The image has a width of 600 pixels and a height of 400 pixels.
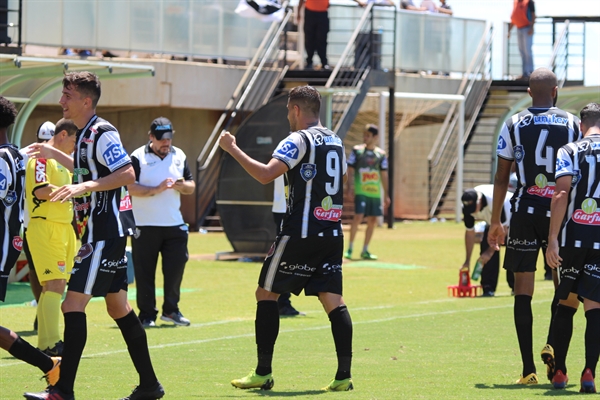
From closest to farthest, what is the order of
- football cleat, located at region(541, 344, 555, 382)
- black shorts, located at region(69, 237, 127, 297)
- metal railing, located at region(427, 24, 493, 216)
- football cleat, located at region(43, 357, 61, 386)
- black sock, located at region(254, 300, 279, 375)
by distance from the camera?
black shorts, located at region(69, 237, 127, 297)
football cleat, located at region(43, 357, 61, 386)
black sock, located at region(254, 300, 279, 375)
football cleat, located at region(541, 344, 555, 382)
metal railing, located at region(427, 24, 493, 216)

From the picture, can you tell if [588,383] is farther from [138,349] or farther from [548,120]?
[138,349]

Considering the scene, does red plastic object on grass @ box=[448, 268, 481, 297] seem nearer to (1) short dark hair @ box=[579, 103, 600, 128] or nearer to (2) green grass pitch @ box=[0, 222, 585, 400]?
(2) green grass pitch @ box=[0, 222, 585, 400]

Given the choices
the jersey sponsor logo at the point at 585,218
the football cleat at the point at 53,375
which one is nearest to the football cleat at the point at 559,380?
the jersey sponsor logo at the point at 585,218

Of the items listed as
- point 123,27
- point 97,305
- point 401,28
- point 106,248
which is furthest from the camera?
point 401,28

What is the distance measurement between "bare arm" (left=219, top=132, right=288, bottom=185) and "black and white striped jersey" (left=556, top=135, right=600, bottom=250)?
6.15 feet

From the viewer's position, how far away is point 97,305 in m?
13.2

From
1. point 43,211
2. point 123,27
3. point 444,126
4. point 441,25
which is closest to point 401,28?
point 441,25

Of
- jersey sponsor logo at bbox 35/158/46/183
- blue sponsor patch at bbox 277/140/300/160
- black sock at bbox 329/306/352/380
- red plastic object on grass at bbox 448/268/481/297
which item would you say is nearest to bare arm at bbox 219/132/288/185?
blue sponsor patch at bbox 277/140/300/160

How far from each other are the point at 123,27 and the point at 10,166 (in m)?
16.8

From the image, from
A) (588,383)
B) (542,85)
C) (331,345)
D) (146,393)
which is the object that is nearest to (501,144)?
(542,85)

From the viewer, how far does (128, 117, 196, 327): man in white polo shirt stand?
37.1 feet

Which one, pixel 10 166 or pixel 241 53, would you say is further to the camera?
pixel 241 53

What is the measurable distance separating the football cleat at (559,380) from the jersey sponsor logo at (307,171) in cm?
215

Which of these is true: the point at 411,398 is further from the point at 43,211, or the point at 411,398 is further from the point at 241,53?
the point at 241,53
